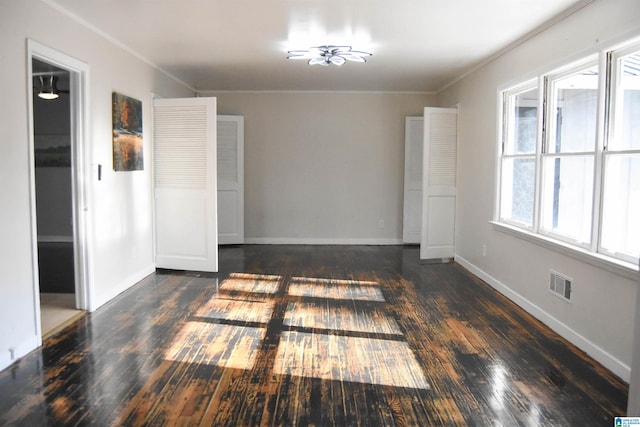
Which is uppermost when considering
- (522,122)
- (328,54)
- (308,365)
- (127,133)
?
(328,54)

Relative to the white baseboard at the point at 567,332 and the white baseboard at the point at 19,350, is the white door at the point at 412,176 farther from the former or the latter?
the white baseboard at the point at 19,350

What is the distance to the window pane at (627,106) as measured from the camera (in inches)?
122

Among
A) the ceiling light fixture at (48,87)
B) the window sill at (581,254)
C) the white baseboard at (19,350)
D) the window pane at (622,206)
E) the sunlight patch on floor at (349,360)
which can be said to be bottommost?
the sunlight patch on floor at (349,360)

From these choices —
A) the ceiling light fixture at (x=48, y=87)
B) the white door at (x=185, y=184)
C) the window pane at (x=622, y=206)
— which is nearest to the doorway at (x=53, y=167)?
the ceiling light fixture at (x=48, y=87)

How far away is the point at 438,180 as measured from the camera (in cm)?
675

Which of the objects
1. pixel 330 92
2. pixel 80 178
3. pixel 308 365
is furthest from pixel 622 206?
pixel 330 92

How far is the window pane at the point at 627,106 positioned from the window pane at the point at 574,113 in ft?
→ 0.68

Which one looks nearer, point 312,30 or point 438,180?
point 312,30

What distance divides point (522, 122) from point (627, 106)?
1.72 m

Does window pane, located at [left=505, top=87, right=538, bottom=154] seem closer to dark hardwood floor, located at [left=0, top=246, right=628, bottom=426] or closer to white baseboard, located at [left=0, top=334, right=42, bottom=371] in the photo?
dark hardwood floor, located at [left=0, top=246, right=628, bottom=426]

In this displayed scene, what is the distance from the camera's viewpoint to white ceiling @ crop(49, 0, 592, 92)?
12.2 feet

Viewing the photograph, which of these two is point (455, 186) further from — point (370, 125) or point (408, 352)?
point (408, 352)

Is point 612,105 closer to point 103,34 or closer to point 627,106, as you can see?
point 627,106

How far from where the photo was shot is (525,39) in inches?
178
